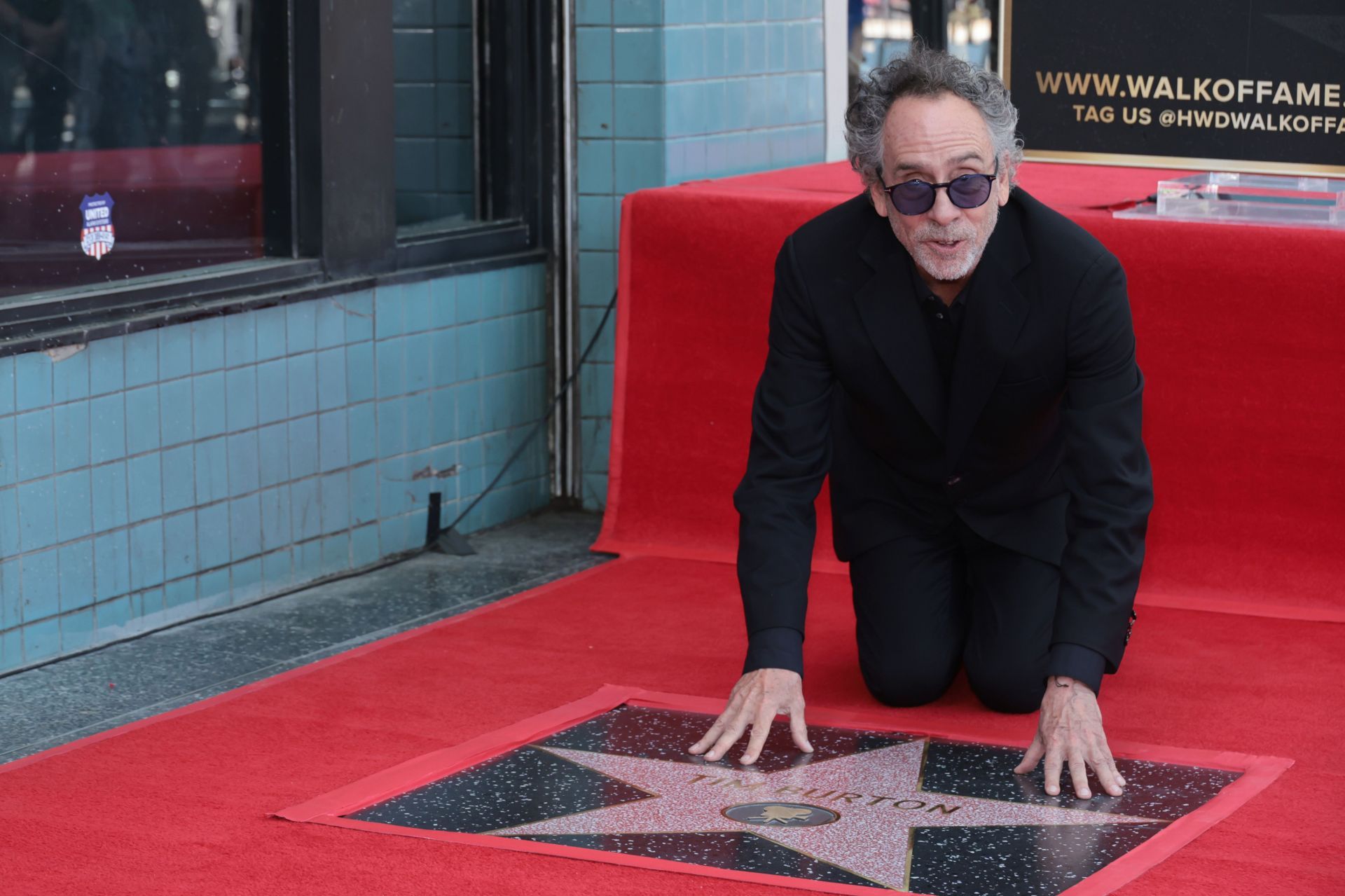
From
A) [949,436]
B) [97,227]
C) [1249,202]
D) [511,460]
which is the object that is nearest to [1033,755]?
[949,436]

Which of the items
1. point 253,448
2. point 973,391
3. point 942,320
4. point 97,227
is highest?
point 97,227

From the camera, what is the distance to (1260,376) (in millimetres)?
4055

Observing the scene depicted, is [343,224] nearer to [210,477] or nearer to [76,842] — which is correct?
[210,477]

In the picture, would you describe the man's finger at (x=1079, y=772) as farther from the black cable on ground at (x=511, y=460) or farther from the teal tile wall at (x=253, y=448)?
the black cable on ground at (x=511, y=460)

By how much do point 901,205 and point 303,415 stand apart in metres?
1.90

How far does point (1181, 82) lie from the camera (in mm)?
4246

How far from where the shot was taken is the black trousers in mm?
3369

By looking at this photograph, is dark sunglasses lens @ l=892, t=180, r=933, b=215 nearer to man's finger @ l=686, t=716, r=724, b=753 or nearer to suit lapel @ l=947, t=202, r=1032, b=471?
suit lapel @ l=947, t=202, r=1032, b=471

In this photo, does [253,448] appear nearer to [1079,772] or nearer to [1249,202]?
[1079,772]

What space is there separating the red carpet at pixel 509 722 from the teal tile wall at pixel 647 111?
2.35 feet

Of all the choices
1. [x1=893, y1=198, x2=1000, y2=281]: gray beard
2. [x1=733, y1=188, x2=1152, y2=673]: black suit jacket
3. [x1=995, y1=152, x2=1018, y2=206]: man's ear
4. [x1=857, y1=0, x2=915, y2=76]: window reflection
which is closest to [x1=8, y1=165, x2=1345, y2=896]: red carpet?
[x1=733, y1=188, x2=1152, y2=673]: black suit jacket

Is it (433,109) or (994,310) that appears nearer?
(994,310)

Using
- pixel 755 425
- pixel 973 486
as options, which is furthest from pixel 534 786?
pixel 973 486

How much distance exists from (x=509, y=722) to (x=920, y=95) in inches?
51.6
